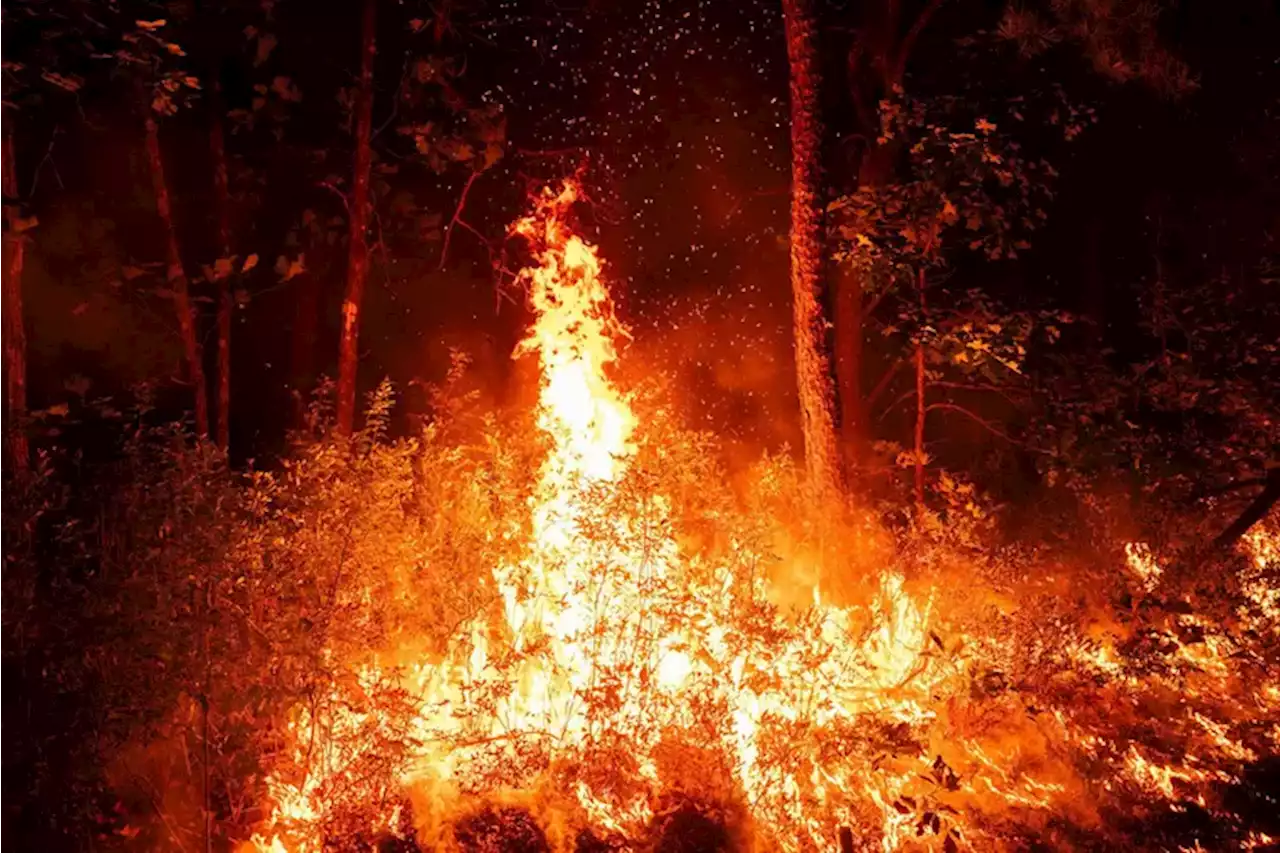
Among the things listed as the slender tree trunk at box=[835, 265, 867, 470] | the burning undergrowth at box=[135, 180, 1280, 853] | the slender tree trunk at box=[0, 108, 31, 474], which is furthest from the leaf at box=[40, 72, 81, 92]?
the slender tree trunk at box=[835, 265, 867, 470]

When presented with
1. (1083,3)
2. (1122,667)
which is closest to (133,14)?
(1083,3)

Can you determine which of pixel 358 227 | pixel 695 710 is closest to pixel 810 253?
pixel 358 227

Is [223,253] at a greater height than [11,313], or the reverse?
[223,253]

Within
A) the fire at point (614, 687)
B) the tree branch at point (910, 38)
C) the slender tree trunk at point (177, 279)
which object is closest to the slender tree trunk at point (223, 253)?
the slender tree trunk at point (177, 279)

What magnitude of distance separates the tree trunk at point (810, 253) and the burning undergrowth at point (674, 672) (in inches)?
23.3

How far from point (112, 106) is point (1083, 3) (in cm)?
744

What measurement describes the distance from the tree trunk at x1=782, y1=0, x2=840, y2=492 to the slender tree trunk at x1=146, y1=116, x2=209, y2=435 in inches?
184

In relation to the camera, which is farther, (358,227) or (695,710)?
(358,227)

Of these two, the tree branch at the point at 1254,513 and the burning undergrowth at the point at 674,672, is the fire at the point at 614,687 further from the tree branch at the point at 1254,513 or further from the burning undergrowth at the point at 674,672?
the tree branch at the point at 1254,513

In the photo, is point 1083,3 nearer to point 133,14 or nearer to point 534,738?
point 534,738

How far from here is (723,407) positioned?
11.9 m

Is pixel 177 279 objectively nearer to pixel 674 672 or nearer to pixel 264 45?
pixel 264 45

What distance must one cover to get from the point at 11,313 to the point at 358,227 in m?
2.72

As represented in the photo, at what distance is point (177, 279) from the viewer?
28.8 feet
